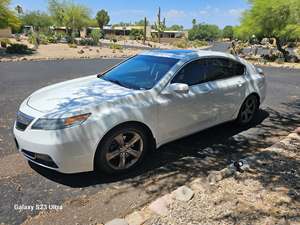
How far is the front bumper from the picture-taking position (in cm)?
349

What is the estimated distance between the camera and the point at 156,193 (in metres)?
3.63

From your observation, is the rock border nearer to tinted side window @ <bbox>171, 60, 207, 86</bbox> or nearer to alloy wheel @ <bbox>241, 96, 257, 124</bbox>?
tinted side window @ <bbox>171, 60, 207, 86</bbox>

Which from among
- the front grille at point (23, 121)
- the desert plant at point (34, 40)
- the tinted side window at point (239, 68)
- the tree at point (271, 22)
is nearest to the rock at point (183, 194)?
the front grille at point (23, 121)

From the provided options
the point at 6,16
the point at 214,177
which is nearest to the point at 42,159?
the point at 214,177

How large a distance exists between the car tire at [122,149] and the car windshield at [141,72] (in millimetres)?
713

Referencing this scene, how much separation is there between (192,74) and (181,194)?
6.76 ft

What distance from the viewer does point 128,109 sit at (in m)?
3.90

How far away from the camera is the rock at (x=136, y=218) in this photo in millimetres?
2996

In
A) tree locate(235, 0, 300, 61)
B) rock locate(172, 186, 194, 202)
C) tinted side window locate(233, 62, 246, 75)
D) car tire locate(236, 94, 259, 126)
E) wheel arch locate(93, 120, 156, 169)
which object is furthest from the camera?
tree locate(235, 0, 300, 61)

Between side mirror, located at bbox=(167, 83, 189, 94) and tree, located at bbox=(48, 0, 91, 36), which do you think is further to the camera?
tree, located at bbox=(48, 0, 91, 36)

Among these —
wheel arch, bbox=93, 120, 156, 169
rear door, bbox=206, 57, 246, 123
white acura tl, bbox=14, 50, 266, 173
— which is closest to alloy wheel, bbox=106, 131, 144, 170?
white acura tl, bbox=14, 50, 266, 173

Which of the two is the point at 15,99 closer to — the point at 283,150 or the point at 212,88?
the point at 212,88

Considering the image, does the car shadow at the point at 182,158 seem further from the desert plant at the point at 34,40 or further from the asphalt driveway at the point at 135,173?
the desert plant at the point at 34,40

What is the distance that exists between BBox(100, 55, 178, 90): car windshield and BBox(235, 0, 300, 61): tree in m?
21.3
